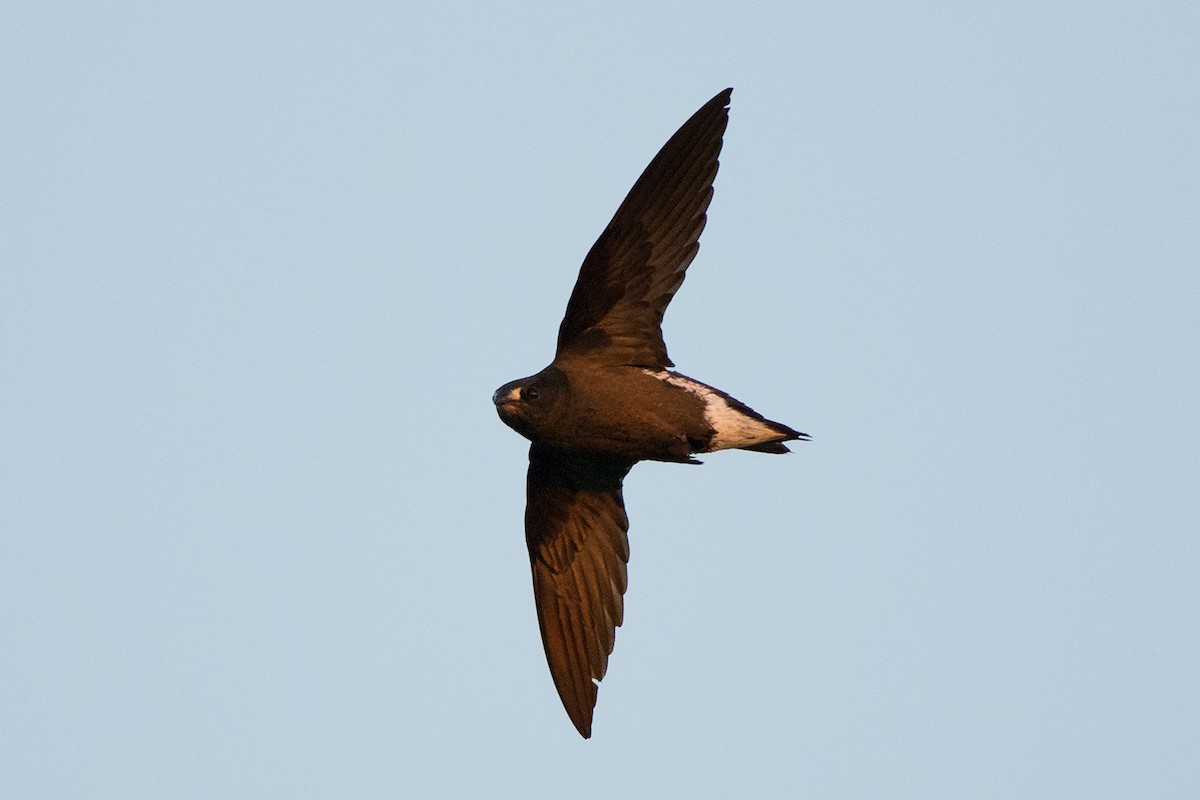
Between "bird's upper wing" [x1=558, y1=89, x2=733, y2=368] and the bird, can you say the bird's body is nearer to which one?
the bird

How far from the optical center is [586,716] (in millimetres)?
11422

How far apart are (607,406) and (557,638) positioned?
2036 millimetres

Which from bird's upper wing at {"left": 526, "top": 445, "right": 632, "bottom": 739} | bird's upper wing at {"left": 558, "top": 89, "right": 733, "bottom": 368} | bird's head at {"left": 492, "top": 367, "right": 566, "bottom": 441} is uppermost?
bird's upper wing at {"left": 558, "top": 89, "right": 733, "bottom": 368}

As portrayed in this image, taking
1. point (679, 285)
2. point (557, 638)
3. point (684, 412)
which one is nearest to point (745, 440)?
point (684, 412)

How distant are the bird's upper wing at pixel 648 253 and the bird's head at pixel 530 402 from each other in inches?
21.3

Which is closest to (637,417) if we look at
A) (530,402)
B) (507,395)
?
(530,402)

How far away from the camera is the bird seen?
1052 cm

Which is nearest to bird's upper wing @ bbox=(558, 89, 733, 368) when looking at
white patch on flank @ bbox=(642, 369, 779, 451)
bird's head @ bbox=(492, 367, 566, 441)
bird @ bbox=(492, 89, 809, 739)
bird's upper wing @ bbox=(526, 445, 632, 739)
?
bird @ bbox=(492, 89, 809, 739)

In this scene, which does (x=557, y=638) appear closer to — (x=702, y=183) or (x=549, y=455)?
(x=549, y=455)

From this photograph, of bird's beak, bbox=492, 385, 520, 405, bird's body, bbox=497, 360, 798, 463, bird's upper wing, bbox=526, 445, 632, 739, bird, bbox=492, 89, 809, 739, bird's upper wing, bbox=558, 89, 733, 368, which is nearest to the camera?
bird's beak, bbox=492, 385, 520, 405

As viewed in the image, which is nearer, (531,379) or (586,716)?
(531,379)

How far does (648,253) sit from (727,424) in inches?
50.1

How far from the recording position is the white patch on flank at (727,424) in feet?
34.8

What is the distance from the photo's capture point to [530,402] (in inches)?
405
